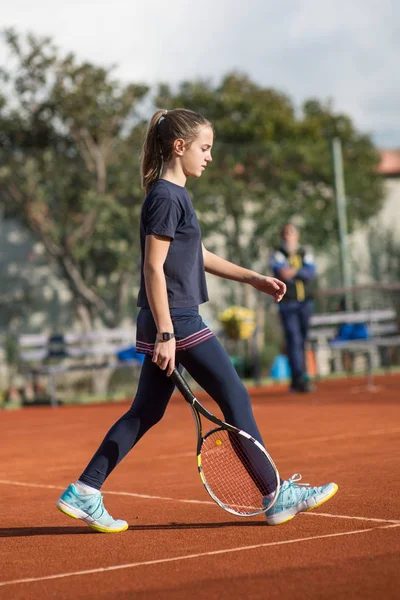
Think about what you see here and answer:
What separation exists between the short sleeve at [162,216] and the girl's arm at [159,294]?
0.03 m

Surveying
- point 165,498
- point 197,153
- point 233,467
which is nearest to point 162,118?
point 197,153

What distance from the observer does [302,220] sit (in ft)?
82.3

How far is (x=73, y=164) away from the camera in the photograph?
21875 millimetres

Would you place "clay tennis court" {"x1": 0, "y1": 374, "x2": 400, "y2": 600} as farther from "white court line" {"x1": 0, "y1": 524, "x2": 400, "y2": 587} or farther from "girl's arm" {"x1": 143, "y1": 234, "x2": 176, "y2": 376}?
"girl's arm" {"x1": 143, "y1": 234, "x2": 176, "y2": 376}

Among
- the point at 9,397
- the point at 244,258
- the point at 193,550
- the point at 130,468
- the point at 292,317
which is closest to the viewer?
the point at 193,550

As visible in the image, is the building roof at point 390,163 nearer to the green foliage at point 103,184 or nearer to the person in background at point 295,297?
the green foliage at point 103,184

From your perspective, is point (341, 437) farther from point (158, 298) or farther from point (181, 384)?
point (158, 298)

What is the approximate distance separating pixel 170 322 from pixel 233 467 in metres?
0.73

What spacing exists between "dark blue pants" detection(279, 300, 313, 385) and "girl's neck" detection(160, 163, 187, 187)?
9.31m

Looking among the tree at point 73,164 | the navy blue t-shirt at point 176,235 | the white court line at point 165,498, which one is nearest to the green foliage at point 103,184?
the tree at point 73,164

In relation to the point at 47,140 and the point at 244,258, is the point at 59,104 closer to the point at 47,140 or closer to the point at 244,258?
the point at 47,140

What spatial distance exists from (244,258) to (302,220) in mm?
1911

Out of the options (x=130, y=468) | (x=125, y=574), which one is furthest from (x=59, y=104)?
(x=125, y=574)

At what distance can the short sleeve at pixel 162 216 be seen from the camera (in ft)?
16.0
